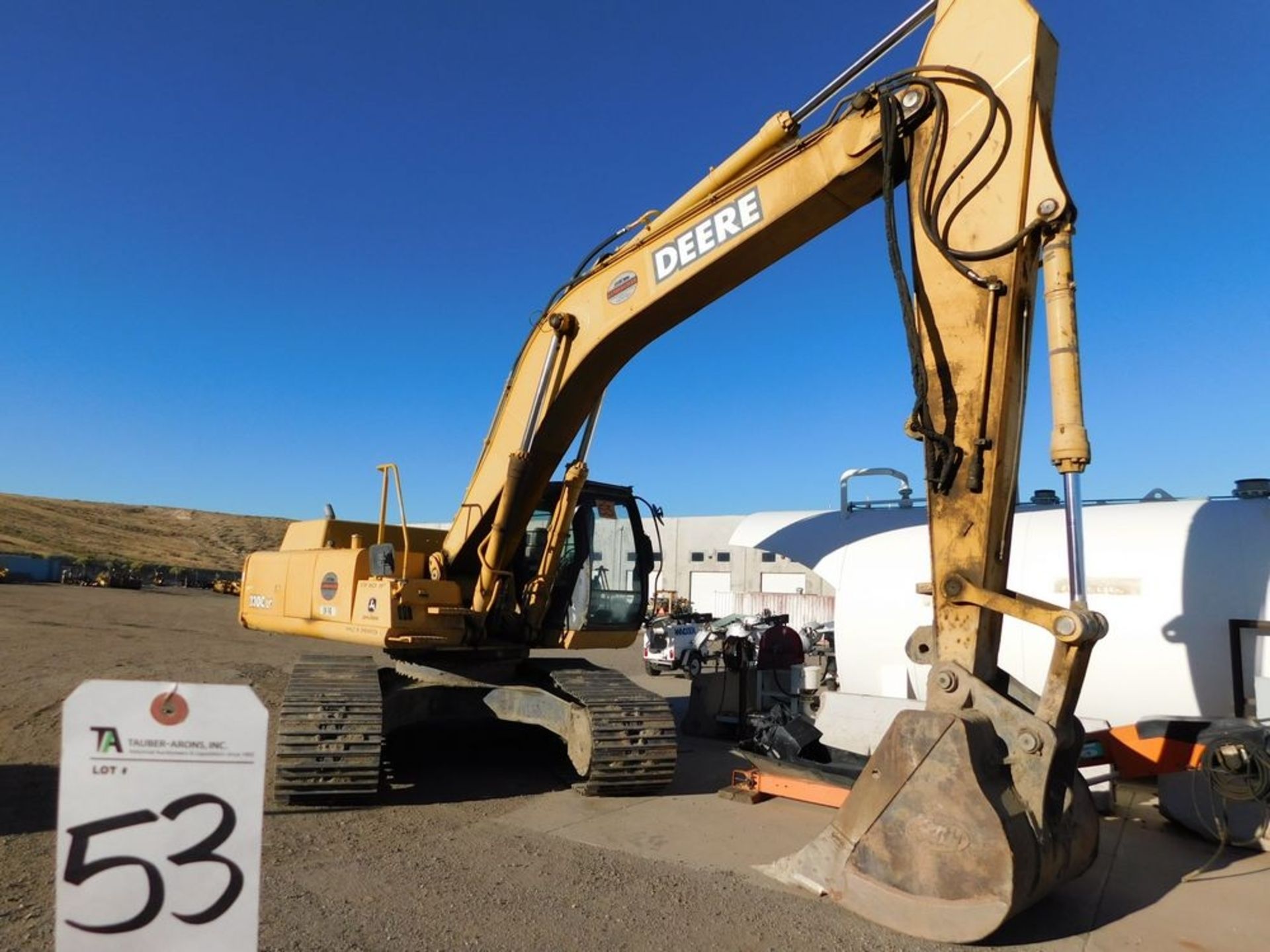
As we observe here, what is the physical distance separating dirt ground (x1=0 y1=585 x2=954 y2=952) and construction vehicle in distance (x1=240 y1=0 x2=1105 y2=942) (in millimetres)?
374

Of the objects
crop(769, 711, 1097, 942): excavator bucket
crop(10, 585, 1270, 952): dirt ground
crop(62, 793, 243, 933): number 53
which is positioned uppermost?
crop(62, 793, 243, 933): number 53

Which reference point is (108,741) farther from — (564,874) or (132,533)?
(132,533)

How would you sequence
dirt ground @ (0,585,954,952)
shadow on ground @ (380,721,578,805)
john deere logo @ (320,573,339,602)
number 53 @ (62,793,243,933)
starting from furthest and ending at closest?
john deere logo @ (320,573,339,602) → shadow on ground @ (380,721,578,805) → dirt ground @ (0,585,954,952) → number 53 @ (62,793,243,933)

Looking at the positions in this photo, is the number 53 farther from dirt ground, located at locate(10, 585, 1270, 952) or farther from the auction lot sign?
dirt ground, located at locate(10, 585, 1270, 952)

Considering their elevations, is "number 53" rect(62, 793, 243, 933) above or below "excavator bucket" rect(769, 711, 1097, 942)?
above

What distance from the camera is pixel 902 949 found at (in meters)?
4.36

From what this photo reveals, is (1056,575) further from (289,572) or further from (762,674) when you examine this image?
(289,572)

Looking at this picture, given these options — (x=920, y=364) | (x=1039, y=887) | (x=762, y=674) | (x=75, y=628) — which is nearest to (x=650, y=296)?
(x=920, y=364)

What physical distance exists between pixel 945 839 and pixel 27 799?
646 centimetres

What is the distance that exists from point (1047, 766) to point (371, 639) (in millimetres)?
5355

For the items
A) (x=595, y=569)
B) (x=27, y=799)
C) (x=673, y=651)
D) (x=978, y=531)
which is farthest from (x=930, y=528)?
(x=673, y=651)

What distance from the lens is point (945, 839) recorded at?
4.16 metres

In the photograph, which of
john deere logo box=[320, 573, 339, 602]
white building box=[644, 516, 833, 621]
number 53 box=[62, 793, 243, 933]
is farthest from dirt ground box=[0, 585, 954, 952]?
white building box=[644, 516, 833, 621]

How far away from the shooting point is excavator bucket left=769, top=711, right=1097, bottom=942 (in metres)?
4.05
